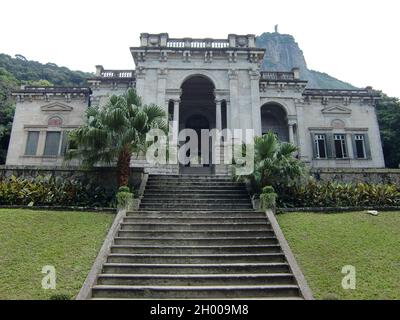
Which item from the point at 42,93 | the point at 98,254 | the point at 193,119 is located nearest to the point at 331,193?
the point at 98,254

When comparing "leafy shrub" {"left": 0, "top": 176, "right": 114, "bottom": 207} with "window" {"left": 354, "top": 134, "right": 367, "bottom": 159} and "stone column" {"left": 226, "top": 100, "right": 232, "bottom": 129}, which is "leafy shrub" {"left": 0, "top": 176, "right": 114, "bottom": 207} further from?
"window" {"left": 354, "top": 134, "right": 367, "bottom": 159}

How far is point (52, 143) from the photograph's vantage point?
2272cm

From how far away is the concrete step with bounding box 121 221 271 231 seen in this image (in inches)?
400

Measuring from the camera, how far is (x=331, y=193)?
12.9 metres

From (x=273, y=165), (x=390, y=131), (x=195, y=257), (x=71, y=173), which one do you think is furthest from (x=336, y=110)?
(x=195, y=257)

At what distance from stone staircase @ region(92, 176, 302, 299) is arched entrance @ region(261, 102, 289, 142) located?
12.6m

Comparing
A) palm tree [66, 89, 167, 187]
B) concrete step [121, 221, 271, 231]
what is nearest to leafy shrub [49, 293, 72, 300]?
concrete step [121, 221, 271, 231]

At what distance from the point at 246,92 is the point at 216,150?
4.26 meters

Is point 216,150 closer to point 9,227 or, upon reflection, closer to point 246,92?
point 246,92

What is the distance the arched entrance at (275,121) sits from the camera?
2384cm

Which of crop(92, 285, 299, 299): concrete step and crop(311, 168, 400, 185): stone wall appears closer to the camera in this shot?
crop(92, 285, 299, 299): concrete step
